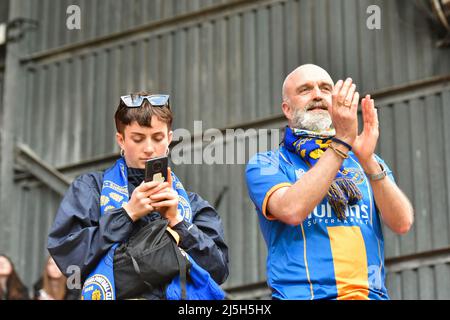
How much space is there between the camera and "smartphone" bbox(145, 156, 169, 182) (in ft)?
14.5

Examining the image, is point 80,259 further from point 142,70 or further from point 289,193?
point 142,70

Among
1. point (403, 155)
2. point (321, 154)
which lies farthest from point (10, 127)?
point (321, 154)

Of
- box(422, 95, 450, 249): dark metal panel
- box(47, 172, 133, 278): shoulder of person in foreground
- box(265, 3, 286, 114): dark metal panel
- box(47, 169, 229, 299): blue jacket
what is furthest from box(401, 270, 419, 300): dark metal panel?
box(47, 172, 133, 278): shoulder of person in foreground

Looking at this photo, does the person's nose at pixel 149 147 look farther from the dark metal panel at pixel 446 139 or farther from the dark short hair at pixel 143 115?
the dark metal panel at pixel 446 139

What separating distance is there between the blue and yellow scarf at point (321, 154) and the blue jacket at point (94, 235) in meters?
0.59

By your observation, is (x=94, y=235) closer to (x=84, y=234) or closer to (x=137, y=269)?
(x=84, y=234)

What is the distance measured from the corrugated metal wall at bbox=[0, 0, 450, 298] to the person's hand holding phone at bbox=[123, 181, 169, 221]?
6618 mm

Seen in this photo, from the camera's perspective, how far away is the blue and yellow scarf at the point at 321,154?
183 inches

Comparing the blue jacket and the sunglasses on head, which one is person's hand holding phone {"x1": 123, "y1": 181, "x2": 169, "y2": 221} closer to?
the blue jacket

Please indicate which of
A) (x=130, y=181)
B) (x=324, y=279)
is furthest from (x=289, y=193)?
(x=130, y=181)

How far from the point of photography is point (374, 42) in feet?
36.8

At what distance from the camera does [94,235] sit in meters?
4.42

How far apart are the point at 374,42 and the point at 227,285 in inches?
127

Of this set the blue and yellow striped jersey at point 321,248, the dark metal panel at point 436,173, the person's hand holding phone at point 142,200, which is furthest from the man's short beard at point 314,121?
the dark metal panel at point 436,173
